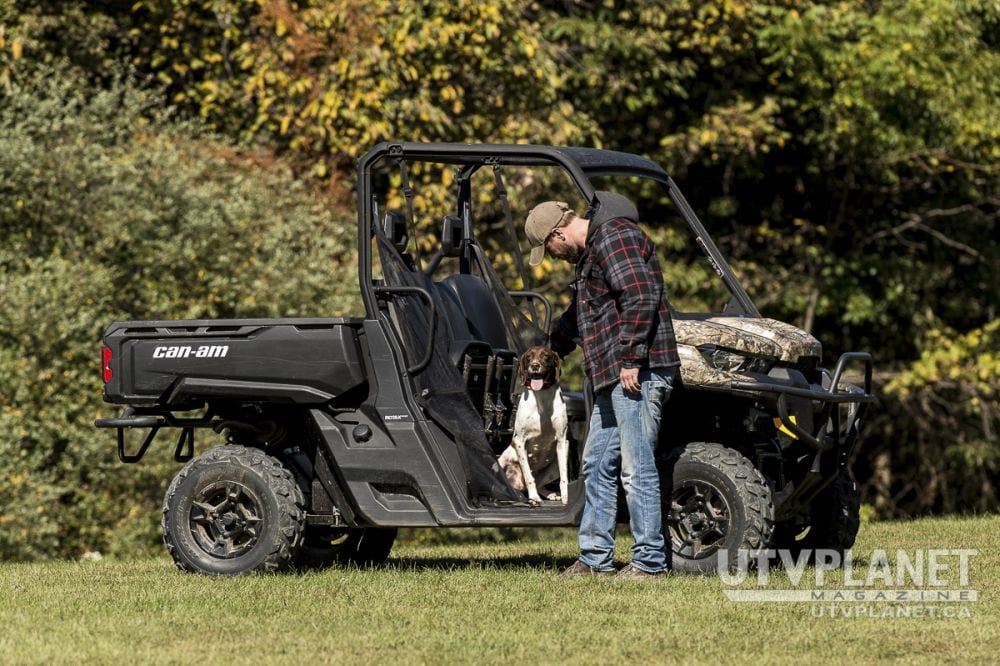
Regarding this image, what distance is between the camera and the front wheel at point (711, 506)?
8141 mm

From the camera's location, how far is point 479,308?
30.6ft

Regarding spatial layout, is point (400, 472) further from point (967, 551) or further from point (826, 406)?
point (967, 551)

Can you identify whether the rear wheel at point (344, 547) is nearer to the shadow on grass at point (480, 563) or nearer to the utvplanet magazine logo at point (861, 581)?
the shadow on grass at point (480, 563)

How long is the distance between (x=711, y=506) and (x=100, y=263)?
29.3ft

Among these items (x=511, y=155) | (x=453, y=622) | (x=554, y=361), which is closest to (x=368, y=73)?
(x=511, y=155)

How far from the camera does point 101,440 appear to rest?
14898 mm

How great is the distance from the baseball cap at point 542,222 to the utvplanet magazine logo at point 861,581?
1.65 m

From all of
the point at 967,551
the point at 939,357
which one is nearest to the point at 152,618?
the point at 967,551

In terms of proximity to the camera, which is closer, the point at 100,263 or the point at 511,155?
the point at 511,155

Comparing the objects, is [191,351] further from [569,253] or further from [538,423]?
[569,253]

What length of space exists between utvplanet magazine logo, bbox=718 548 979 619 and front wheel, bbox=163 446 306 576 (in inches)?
84.9

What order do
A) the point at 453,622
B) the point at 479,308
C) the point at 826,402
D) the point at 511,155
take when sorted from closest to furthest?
the point at 453,622
the point at 826,402
the point at 511,155
the point at 479,308

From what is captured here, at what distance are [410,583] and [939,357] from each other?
12230 millimetres

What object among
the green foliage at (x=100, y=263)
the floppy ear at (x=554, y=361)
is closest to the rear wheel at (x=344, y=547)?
the floppy ear at (x=554, y=361)
